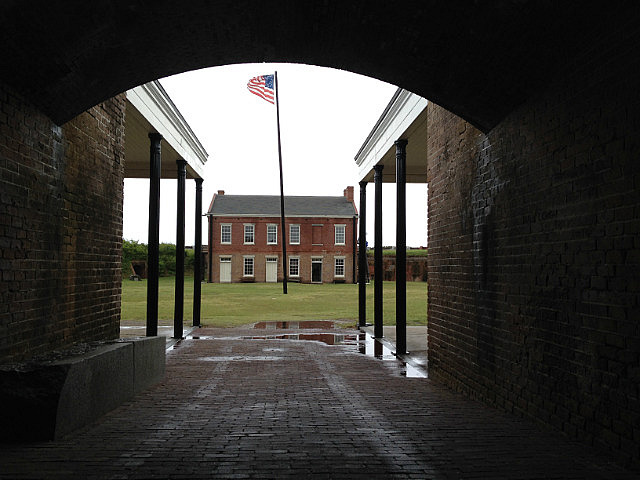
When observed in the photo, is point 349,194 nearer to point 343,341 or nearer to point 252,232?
point 252,232

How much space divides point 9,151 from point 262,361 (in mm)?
→ 5957

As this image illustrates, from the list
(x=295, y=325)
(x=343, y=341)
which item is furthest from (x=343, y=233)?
(x=343, y=341)

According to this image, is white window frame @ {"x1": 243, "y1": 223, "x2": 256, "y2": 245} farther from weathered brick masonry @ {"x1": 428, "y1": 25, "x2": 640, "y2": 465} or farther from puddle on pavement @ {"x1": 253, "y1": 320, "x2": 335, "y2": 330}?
weathered brick masonry @ {"x1": 428, "y1": 25, "x2": 640, "y2": 465}

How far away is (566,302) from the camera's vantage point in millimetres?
4254

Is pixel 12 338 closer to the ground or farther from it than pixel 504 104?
closer to the ground

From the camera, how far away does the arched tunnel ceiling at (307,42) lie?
13.5ft

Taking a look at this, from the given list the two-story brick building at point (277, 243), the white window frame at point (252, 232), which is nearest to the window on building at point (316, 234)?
the two-story brick building at point (277, 243)

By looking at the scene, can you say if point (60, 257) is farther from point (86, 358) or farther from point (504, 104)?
point (504, 104)

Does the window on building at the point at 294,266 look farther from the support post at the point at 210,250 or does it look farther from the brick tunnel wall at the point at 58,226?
the brick tunnel wall at the point at 58,226

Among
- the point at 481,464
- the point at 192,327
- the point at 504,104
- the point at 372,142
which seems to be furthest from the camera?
the point at 192,327

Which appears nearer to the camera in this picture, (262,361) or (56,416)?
(56,416)

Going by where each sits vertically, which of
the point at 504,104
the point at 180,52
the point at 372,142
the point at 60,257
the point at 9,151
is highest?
the point at 372,142


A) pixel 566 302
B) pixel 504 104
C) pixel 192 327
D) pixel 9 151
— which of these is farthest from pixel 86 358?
pixel 192 327

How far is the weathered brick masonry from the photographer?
3551 mm
